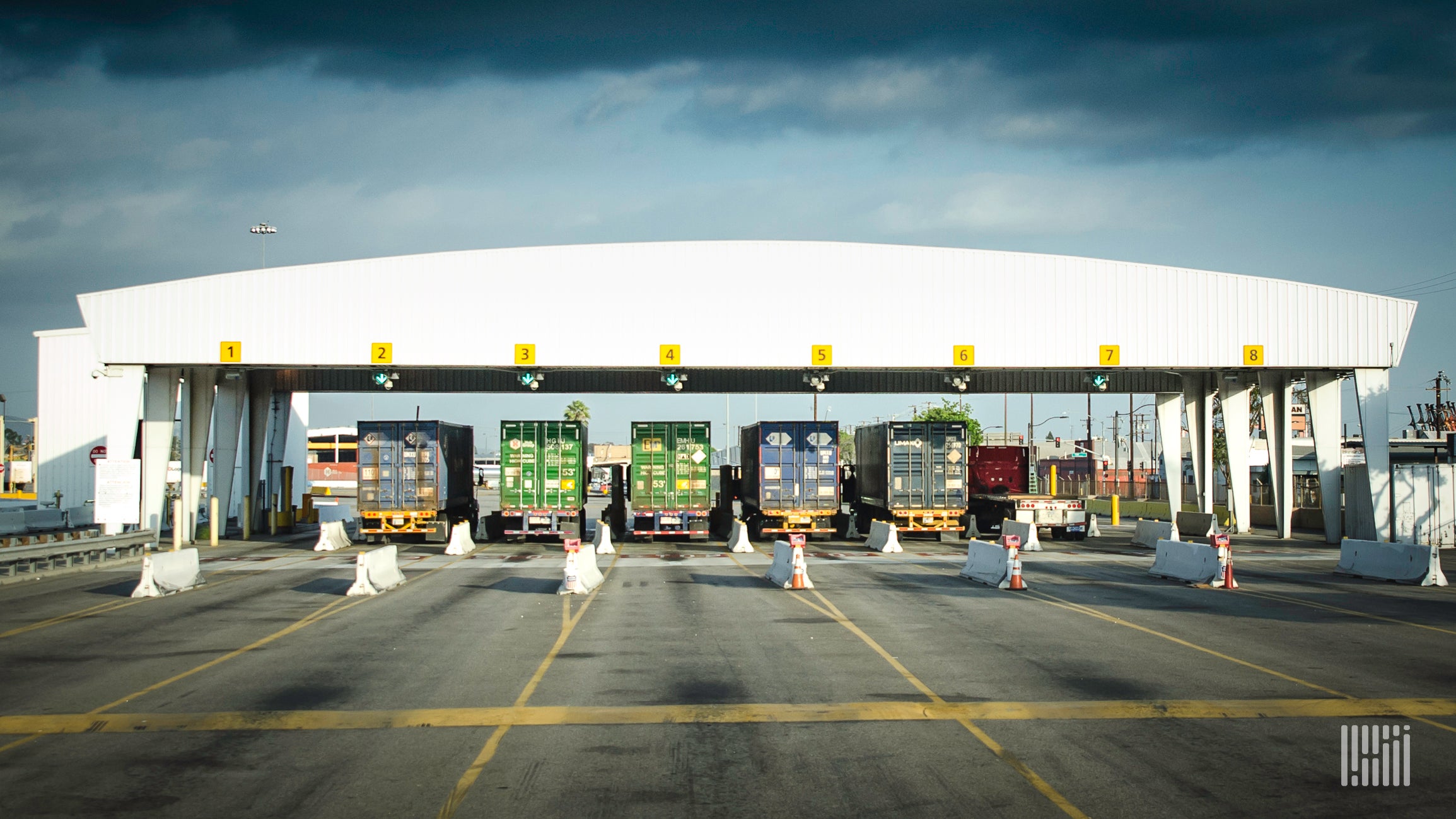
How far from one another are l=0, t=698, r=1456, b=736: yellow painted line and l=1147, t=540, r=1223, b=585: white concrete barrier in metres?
10.7

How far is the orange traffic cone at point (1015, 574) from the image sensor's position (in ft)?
63.6

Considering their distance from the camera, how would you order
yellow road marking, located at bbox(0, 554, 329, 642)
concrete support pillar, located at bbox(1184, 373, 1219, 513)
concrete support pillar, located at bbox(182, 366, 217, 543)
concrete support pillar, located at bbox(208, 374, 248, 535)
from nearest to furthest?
yellow road marking, located at bbox(0, 554, 329, 642) < concrete support pillar, located at bbox(182, 366, 217, 543) < concrete support pillar, located at bbox(208, 374, 248, 535) < concrete support pillar, located at bbox(1184, 373, 1219, 513)

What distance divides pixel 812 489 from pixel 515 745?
23.6 meters

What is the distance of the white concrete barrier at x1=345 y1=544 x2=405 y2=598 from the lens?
1889 cm

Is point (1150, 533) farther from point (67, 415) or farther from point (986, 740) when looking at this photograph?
point (67, 415)

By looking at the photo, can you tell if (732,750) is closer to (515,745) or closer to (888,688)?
(515,745)

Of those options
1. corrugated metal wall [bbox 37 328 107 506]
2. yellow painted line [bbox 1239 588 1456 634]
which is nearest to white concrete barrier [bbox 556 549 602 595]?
yellow painted line [bbox 1239 588 1456 634]

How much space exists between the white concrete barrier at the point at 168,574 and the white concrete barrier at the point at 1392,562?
81.3 ft

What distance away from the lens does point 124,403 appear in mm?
29969

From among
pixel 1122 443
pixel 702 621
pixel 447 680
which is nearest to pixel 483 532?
pixel 702 621

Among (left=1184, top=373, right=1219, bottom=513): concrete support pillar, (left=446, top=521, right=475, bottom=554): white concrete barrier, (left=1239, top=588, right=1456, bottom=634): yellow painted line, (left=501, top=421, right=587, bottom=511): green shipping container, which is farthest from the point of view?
(left=1184, top=373, right=1219, bottom=513): concrete support pillar

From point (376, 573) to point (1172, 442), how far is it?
103 feet

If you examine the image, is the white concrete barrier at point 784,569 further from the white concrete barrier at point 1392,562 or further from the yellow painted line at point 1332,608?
the white concrete barrier at point 1392,562

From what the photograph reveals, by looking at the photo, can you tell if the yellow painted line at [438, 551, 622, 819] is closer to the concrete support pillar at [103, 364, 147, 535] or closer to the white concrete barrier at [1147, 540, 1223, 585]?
the white concrete barrier at [1147, 540, 1223, 585]
